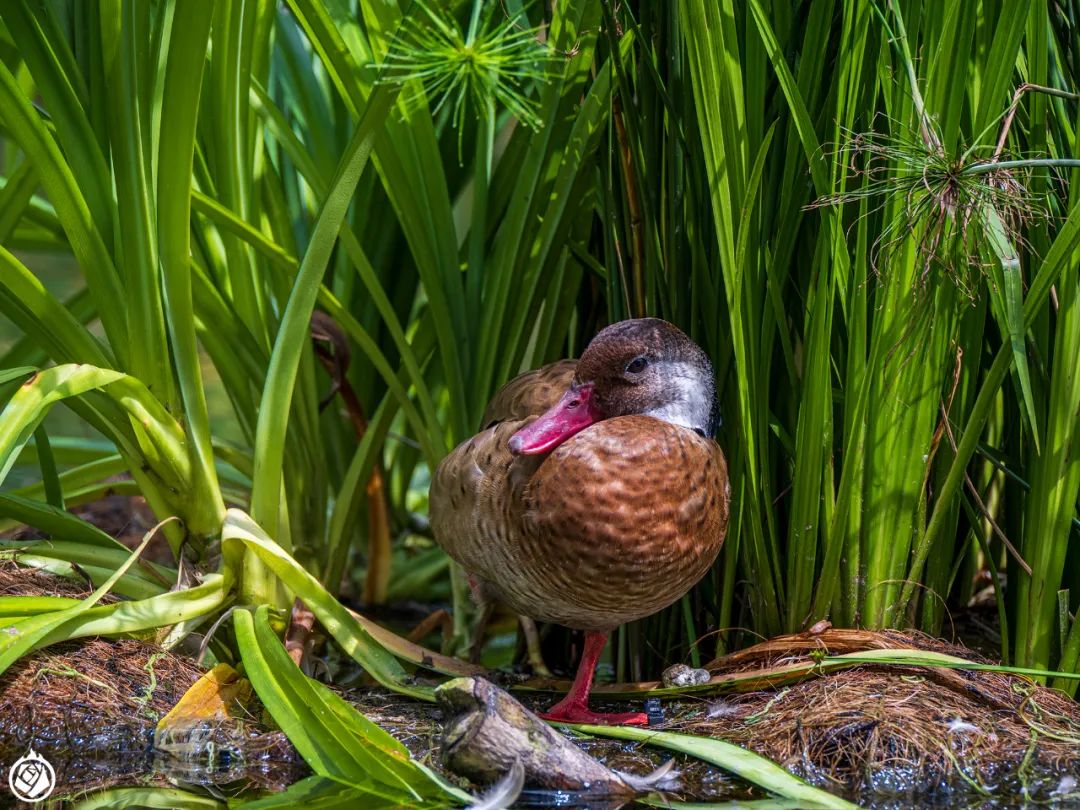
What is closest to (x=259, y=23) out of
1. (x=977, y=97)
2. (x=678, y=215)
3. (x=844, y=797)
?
(x=678, y=215)

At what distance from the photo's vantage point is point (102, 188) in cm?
260

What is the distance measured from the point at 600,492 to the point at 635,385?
0.32 meters

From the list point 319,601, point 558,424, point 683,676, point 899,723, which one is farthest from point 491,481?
point 899,723

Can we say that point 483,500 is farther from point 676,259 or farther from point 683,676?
point 676,259

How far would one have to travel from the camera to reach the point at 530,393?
2871 millimetres

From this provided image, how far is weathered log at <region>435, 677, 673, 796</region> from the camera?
2268mm

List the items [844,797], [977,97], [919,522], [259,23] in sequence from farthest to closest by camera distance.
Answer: [259,23] < [919,522] < [977,97] < [844,797]

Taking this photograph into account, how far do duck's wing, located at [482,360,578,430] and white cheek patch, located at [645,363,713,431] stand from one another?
259 mm

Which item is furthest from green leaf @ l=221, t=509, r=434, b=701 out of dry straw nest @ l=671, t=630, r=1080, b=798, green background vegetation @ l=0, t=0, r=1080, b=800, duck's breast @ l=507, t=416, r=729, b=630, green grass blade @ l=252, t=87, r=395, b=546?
dry straw nest @ l=671, t=630, r=1080, b=798

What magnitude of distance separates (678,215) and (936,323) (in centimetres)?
64

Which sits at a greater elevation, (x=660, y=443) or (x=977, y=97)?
(x=977, y=97)

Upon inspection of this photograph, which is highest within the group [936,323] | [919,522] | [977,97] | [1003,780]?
[977,97]

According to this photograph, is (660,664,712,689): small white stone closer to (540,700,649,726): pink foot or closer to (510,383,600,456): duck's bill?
(540,700,649,726): pink foot

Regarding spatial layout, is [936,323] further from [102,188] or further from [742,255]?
[102,188]
